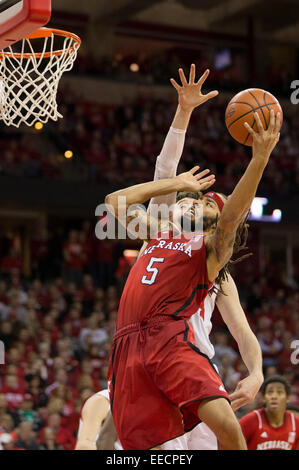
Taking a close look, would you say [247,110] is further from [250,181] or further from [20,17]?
[20,17]

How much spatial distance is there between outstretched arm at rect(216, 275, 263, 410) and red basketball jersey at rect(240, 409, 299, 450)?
2205 millimetres

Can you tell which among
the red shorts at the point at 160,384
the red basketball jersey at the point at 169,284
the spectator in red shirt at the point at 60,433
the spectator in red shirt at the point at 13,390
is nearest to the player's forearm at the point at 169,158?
the red basketball jersey at the point at 169,284

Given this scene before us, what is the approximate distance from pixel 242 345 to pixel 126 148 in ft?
47.0

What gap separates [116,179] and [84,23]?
568 centimetres

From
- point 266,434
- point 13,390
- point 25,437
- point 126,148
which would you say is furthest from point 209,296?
point 126,148

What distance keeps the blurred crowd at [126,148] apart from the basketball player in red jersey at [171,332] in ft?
40.3

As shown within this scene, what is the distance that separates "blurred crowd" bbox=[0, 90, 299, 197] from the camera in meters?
17.6

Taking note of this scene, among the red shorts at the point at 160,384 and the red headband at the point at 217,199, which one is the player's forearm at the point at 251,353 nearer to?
the red shorts at the point at 160,384

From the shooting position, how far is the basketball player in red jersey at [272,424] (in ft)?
23.5

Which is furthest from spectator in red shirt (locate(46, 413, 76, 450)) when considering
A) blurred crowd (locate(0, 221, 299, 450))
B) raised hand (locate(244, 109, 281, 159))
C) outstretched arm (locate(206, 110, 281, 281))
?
raised hand (locate(244, 109, 281, 159))

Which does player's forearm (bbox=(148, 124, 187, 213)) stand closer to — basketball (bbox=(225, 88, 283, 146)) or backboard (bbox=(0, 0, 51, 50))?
basketball (bbox=(225, 88, 283, 146))

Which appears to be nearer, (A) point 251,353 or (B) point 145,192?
(B) point 145,192

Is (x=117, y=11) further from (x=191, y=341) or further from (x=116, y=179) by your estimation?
(x=191, y=341)

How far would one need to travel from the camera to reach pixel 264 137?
4242 mm
